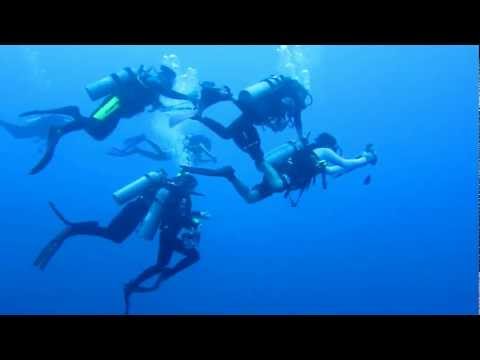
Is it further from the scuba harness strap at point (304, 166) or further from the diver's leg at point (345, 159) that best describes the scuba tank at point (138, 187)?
the diver's leg at point (345, 159)

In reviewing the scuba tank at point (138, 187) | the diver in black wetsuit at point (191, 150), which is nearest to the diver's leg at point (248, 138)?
the diver in black wetsuit at point (191, 150)

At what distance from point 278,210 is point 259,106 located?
45.6m

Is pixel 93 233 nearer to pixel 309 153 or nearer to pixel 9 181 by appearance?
pixel 309 153

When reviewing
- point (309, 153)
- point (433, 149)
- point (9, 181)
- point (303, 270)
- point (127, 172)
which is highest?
point (433, 149)

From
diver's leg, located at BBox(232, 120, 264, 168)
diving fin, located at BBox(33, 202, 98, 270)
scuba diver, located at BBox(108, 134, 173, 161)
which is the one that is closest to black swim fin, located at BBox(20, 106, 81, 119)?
scuba diver, located at BBox(108, 134, 173, 161)

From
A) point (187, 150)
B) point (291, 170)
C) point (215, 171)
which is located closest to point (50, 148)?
point (187, 150)

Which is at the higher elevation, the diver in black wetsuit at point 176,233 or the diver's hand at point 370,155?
the diver's hand at point 370,155

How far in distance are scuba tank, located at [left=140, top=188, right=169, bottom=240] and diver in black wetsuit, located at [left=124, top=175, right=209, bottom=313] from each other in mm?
59

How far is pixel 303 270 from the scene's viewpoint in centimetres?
4294

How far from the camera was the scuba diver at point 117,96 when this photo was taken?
23.2ft

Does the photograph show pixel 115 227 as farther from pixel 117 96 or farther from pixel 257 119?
pixel 257 119

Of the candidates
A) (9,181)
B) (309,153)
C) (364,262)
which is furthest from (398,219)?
(309,153)

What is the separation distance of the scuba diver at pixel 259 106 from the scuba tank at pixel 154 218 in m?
1.49

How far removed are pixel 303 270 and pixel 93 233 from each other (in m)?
37.3
